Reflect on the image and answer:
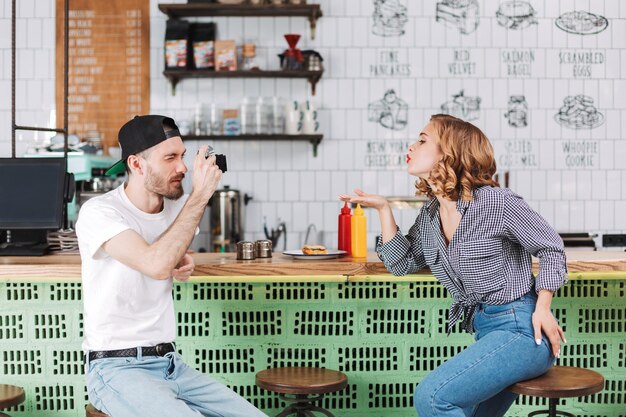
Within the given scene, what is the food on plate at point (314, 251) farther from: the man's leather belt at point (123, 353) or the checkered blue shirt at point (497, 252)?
the man's leather belt at point (123, 353)

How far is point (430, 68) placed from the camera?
5660 millimetres

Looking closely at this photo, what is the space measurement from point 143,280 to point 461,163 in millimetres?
1033

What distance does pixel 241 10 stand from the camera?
17.9 feet

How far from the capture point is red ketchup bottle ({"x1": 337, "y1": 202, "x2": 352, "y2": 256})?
3.11 meters

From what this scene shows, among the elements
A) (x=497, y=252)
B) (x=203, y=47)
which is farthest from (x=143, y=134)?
(x=203, y=47)

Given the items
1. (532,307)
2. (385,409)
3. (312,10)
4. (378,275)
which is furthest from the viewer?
(312,10)

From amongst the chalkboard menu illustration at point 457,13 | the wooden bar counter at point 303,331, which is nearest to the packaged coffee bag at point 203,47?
the chalkboard menu illustration at point 457,13

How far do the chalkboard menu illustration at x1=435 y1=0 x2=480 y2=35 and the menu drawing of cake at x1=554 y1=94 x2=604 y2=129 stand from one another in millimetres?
924

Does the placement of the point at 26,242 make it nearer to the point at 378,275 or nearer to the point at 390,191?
the point at 378,275

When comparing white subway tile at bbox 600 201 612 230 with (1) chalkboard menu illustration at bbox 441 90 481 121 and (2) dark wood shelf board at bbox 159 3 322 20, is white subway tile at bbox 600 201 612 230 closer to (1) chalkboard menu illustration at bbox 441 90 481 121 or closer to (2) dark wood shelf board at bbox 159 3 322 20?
(1) chalkboard menu illustration at bbox 441 90 481 121

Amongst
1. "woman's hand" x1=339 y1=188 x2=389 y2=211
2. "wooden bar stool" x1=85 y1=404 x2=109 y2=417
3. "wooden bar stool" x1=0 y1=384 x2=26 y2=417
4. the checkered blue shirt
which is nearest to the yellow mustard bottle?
"woman's hand" x1=339 y1=188 x2=389 y2=211

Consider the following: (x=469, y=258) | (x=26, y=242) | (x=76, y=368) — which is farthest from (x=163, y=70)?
(x=469, y=258)

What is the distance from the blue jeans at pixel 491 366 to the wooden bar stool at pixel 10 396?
53.0 inches

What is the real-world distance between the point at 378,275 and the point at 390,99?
9.86 ft
